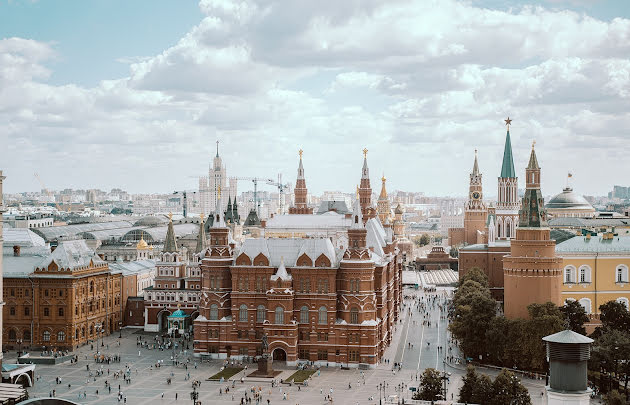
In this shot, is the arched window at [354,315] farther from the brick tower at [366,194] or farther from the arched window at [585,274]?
the brick tower at [366,194]

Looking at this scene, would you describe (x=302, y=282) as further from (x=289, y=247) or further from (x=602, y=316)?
(x=602, y=316)

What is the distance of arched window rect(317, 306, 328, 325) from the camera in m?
81.1

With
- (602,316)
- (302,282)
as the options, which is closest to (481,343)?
(602,316)

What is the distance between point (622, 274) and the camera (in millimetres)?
87688

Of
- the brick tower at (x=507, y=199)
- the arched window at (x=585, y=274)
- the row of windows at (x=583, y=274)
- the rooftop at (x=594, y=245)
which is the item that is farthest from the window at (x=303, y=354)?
the brick tower at (x=507, y=199)

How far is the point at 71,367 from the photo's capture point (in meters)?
79.7

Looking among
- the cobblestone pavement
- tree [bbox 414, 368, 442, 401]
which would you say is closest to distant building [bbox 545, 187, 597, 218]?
the cobblestone pavement

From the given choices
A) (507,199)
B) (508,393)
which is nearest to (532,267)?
(508,393)

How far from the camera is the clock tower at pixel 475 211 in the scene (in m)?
185

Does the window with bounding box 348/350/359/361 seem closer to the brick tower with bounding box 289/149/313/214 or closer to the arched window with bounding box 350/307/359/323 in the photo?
the arched window with bounding box 350/307/359/323

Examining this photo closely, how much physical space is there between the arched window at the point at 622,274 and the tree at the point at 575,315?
35.5 feet

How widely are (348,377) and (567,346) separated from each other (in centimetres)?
4654

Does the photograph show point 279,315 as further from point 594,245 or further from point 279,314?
point 594,245

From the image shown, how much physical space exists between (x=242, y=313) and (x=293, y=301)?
5713 millimetres
